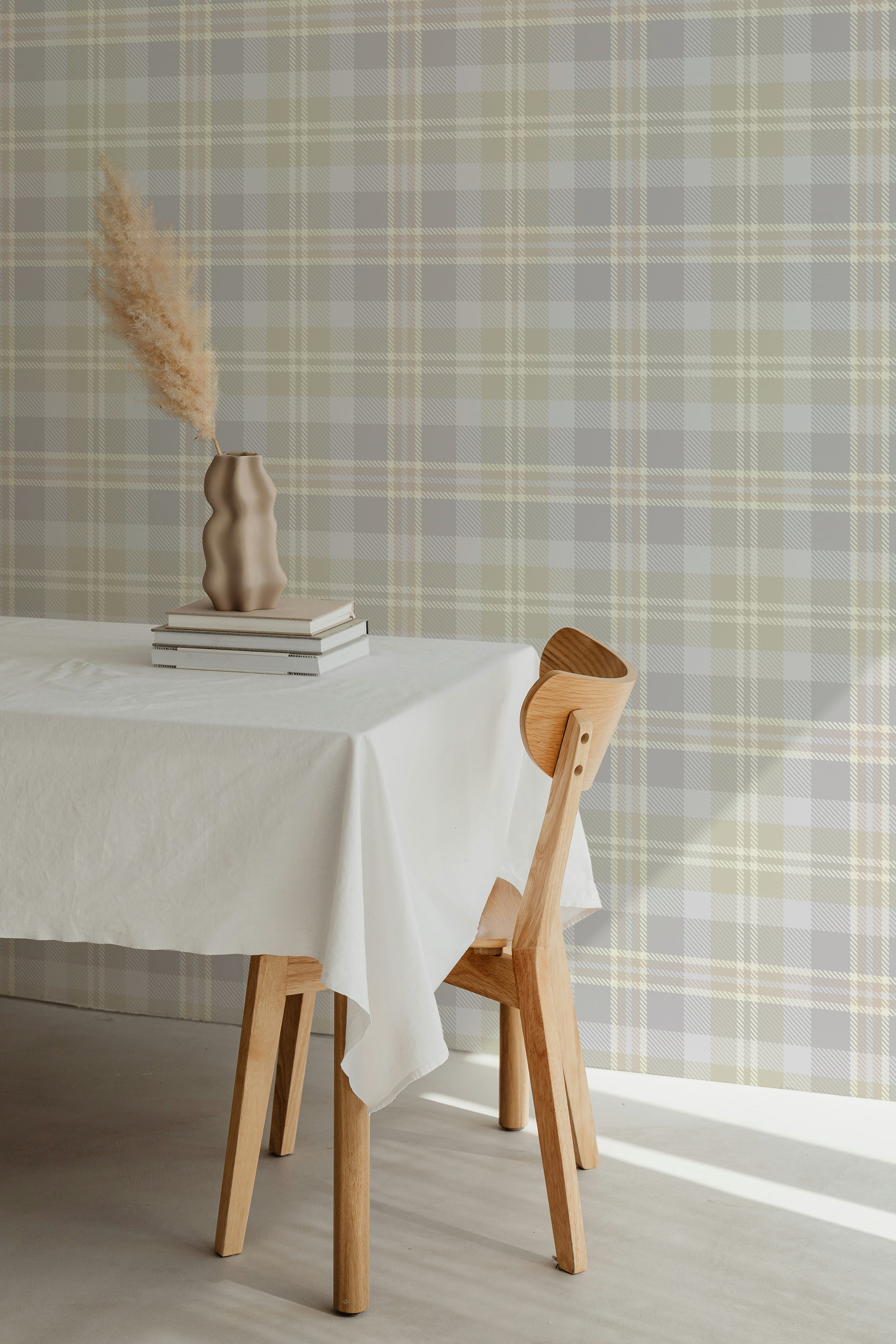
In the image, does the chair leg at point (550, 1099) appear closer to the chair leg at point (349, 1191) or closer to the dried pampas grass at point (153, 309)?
the chair leg at point (349, 1191)

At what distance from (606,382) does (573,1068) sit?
4.27ft

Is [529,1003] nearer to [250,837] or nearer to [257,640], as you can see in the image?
[250,837]

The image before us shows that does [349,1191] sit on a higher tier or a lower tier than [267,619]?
lower

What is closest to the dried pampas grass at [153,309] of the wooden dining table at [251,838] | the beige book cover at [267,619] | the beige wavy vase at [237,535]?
the beige wavy vase at [237,535]

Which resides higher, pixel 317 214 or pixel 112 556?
pixel 317 214

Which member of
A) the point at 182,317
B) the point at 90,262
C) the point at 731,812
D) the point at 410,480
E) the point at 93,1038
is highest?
the point at 90,262

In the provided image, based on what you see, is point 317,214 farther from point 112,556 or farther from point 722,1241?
point 722,1241

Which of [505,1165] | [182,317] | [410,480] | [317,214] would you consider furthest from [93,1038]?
[317,214]

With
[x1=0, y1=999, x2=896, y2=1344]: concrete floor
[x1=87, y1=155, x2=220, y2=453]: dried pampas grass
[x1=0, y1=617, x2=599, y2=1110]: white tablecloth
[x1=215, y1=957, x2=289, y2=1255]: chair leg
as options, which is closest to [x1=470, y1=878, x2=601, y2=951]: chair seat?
[x1=0, y1=617, x2=599, y2=1110]: white tablecloth

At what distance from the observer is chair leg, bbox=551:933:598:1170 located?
6.33 feet

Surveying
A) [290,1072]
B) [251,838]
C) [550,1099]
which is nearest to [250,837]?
[251,838]

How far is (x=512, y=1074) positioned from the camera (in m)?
2.29

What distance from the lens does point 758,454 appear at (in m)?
2.51

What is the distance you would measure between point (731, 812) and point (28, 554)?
1634mm
